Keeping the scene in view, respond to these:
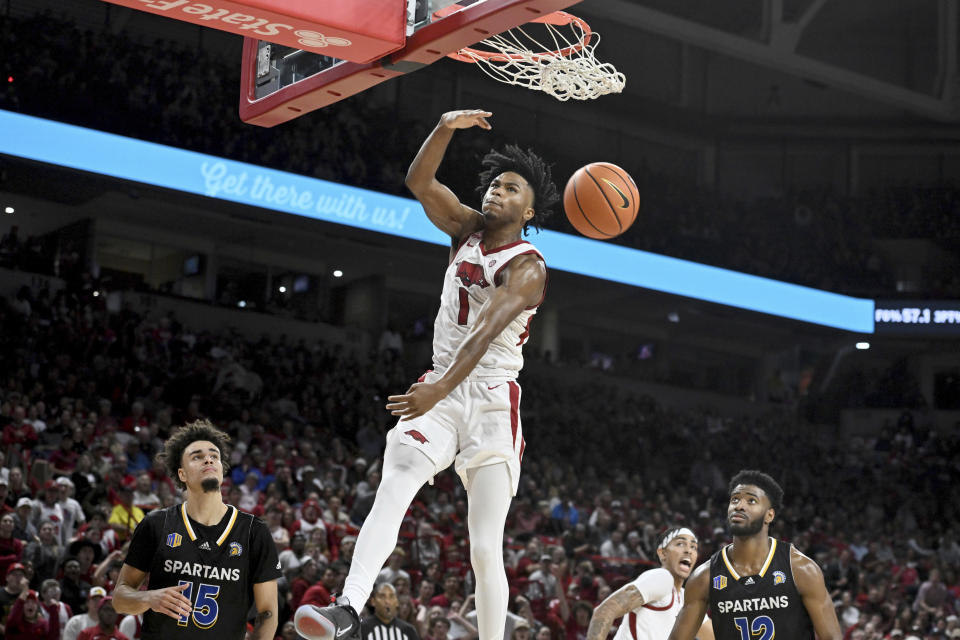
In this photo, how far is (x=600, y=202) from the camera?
5.57 meters

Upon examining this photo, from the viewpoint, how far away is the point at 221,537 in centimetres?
514

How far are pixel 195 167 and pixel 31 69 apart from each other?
2654 millimetres

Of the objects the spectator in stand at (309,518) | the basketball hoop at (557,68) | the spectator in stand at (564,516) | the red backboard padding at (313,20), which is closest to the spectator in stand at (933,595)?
the spectator in stand at (564,516)

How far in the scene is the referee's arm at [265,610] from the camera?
16.5 feet

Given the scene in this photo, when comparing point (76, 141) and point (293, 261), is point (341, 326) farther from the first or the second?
point (76, 141)

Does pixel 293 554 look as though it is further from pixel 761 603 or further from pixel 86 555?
pixel 761 603

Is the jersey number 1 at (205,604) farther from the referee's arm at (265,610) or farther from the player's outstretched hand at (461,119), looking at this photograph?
the player's outstretched hand at (461,119)

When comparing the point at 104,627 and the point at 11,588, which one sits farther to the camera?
the point at 11,588

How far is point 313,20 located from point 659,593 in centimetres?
421

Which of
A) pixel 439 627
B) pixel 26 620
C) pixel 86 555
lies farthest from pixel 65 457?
pixel 439 627

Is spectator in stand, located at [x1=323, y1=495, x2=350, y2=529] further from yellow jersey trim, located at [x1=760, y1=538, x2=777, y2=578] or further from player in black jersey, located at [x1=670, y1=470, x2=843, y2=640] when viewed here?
yellow jersey trim, located at [x1=760, y1=538, x2=777, y2=578]

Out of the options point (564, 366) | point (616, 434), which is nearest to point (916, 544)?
point (616, 434)

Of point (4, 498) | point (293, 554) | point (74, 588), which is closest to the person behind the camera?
point (74, 588)

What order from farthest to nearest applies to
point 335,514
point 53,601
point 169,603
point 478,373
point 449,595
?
point 335,514 < point 449,595 < point 53,601 < point 478,373 < point 169,603
